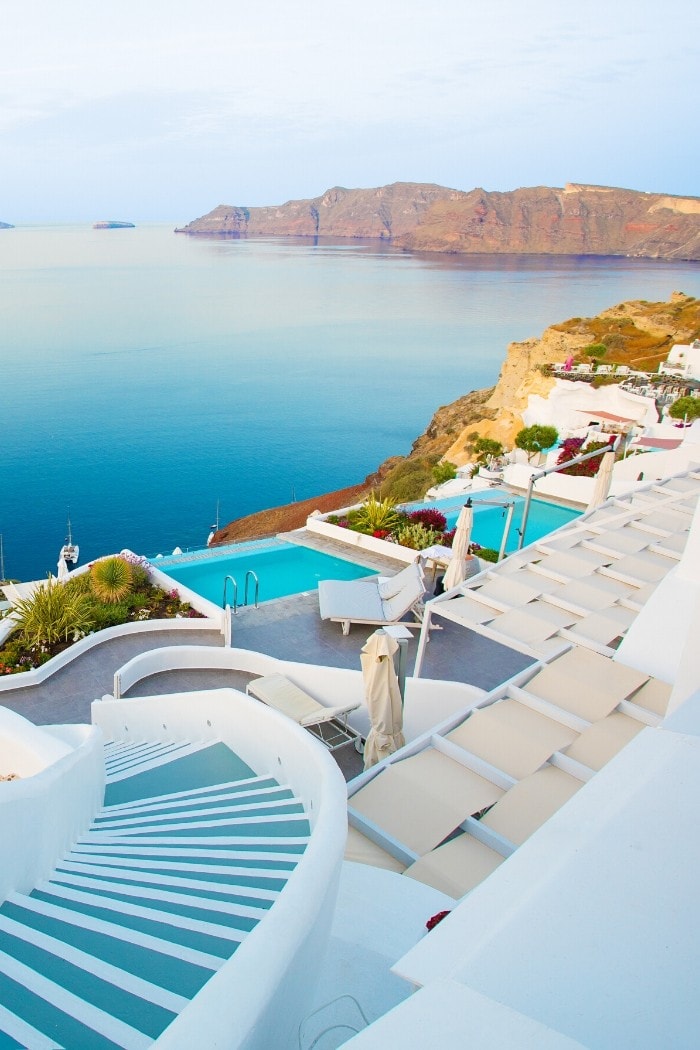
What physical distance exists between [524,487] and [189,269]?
140043mm

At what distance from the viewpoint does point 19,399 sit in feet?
163

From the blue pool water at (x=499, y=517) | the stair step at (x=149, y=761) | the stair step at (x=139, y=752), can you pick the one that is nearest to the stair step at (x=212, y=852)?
the stair step at (x=149, y=761)

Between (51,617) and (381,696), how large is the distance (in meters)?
4.83

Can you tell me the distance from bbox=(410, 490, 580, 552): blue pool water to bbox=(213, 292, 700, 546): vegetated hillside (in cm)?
633

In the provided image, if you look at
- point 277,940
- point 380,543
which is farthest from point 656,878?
point 380,543

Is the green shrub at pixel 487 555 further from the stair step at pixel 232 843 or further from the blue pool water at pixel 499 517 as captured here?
the stair step at pixel 232 843

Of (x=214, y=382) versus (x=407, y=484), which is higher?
(x=407, y=484)

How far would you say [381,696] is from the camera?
6.39m

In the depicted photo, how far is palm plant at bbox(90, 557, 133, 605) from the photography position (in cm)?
1016

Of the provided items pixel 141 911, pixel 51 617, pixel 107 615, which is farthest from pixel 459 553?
pixel 141 911

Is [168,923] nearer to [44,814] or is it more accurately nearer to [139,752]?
[44,814]

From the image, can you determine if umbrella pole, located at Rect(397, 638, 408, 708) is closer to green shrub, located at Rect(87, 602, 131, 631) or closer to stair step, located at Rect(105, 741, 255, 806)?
stair step, located at Rect(105, 741, 255, 806)

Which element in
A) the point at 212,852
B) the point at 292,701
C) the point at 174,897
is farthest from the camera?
the point at 292,701

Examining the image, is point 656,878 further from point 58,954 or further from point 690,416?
point 690,416
